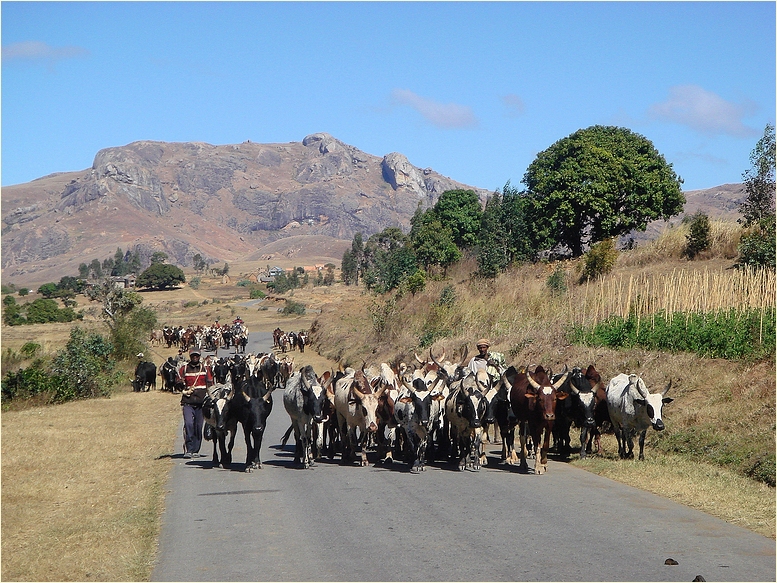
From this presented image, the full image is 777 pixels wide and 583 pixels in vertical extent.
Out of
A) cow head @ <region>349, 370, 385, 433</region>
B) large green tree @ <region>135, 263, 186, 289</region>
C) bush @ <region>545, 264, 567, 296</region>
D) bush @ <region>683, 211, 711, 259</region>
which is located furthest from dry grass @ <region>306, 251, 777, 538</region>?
large green tree @ <region>135, 263, 186, 289</region>

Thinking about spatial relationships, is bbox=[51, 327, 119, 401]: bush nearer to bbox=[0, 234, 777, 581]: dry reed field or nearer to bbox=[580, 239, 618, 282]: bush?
bbox=[0, 234, 777, 581]: dry reed field

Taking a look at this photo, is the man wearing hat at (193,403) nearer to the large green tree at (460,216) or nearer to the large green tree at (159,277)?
the large green tree at (460,216)

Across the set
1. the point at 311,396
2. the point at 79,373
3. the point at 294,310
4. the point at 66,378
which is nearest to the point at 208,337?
the point at 79,373

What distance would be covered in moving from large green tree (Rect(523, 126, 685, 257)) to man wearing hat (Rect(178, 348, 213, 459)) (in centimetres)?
3395

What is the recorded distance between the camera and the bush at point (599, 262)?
38188mm

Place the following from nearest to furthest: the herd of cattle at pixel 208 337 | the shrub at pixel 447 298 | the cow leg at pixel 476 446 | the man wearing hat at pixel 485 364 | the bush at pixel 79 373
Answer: the cow leg at pixel 476 446 < the man wearing hat at pixel 485 364 < the bush at pixel 79 373 < the shrub at pixel 447 298 < the herd of cattle at pixel 208 337

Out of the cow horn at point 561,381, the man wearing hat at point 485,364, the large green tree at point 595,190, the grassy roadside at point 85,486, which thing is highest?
the large green tree at point 595,190

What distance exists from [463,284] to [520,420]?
26.7 meters

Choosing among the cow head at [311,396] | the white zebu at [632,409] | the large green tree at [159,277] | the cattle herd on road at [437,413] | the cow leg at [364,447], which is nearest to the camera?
the cattle herd on road at [437,413]

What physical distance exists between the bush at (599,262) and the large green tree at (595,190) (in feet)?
32.2

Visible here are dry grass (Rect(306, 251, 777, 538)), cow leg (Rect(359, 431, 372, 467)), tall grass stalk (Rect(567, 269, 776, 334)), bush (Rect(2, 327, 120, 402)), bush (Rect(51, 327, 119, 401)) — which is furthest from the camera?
bush (Rect(51, 327, 119, 401))

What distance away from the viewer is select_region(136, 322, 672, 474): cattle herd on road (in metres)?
15.1

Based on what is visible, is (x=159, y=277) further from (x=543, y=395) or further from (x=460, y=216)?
(x=543, y=395)

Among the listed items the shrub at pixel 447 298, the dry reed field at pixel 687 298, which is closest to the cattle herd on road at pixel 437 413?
the dry reed field at pixel 687 298
